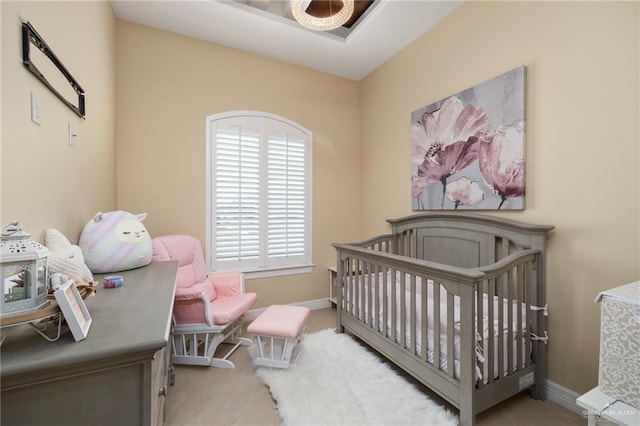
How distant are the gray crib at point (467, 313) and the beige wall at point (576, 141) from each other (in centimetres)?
12

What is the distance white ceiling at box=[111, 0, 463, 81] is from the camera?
225 centimetres

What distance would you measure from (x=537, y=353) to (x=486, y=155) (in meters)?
1.31

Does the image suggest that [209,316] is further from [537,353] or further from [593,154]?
[593,154]

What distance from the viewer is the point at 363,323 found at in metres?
2.23

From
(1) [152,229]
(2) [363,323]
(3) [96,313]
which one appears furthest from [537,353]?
(1) [152,229]

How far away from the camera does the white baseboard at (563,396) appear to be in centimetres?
159

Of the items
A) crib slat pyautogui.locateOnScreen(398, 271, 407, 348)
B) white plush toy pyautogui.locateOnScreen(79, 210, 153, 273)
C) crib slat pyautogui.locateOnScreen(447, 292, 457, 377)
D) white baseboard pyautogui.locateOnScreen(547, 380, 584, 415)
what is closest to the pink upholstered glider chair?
white plush toy pyautogui.locateOnScreen(79, 210, 153, 273)

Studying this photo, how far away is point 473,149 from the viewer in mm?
2117

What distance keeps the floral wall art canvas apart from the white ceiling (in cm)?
73

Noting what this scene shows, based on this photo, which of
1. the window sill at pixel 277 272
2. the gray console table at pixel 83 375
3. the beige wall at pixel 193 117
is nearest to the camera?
the gray console table at pixel 83 375

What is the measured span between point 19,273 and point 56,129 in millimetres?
827

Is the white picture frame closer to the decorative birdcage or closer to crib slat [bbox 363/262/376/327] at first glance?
the decorative birdcage

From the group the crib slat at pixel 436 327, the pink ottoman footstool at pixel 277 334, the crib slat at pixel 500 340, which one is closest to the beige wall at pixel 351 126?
the crib slat at pixel 500 340

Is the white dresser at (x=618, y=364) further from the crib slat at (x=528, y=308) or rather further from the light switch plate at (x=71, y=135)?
the light switch plate at (x=71, y=135)
